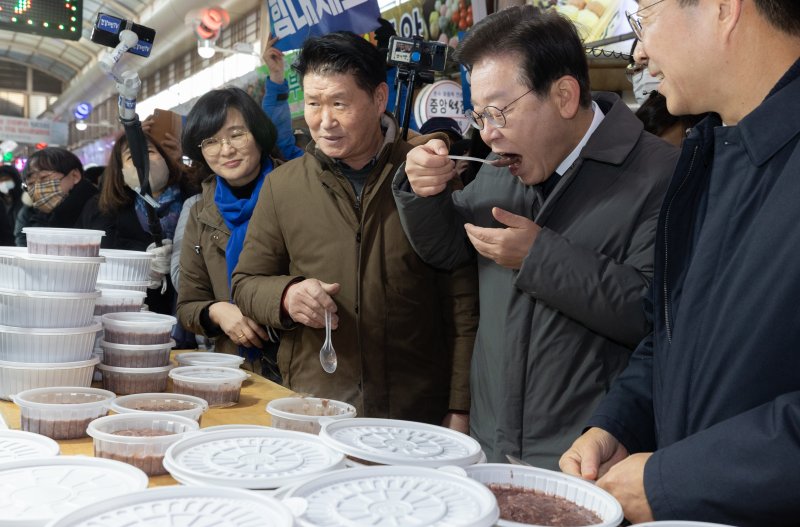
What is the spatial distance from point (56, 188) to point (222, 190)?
3.04 meters

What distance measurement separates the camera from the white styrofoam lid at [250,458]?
114cm

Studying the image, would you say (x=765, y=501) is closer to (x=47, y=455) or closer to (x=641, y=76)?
(x=47, y=455)

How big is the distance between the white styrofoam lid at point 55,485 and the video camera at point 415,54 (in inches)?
67.5

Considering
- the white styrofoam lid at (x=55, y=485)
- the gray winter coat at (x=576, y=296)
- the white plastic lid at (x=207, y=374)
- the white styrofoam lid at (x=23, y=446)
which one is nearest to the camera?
the white styrofoam lid at (x=55, y=485)

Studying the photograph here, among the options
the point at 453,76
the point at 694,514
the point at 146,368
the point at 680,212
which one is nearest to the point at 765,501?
the point at 694,514

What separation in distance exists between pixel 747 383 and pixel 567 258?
594 mm

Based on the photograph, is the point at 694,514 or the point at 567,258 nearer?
the point at 694,514

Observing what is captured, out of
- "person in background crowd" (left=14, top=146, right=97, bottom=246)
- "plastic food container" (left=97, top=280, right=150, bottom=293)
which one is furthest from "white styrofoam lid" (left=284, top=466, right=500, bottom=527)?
"person in background crowd" (left=14, top=146, right=97, bottom=246)

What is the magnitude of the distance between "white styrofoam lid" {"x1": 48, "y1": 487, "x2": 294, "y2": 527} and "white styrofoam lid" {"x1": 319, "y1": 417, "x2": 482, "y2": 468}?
11.5 inches

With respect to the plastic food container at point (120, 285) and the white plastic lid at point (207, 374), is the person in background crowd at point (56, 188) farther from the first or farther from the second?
the white plastic lid at point (207, 374)

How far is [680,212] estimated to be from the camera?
1.36 meters

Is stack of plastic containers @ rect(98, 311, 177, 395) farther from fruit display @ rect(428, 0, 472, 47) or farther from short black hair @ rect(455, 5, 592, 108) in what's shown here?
fruit display @ rect(428, 0, 472, 47)

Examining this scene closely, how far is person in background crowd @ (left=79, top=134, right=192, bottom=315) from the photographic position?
3.84 m

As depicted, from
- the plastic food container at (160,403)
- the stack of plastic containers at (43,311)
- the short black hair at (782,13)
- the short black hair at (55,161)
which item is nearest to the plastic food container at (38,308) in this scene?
the stack of plastic containers at (43,311)
